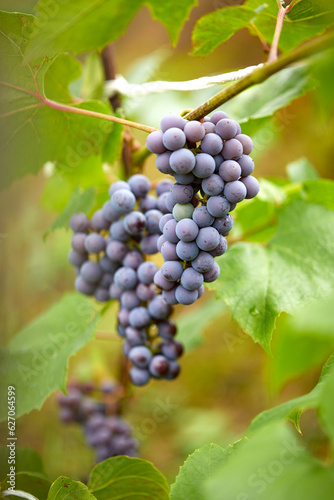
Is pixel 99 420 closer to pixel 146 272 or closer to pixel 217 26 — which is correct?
pixel 146 272

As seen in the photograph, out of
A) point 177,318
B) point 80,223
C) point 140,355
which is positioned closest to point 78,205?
point 80,223

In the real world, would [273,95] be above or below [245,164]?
below

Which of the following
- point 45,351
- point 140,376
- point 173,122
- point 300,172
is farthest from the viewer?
point 300,172

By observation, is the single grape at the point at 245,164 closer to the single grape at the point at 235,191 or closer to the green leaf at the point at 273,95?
the single grape at the point at 235,191

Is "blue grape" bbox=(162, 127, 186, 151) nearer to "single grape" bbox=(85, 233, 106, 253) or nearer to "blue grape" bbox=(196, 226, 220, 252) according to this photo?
"blue grape" bbox=(196, 226, 220, 252)

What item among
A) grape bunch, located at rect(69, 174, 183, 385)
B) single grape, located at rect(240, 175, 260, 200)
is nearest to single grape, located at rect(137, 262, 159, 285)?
grape bunch, located at rect(69, 174, 183, 385)

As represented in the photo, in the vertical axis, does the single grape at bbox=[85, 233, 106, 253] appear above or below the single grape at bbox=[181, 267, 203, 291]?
below

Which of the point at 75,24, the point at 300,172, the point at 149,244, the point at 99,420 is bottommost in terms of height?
the point at 99,420
